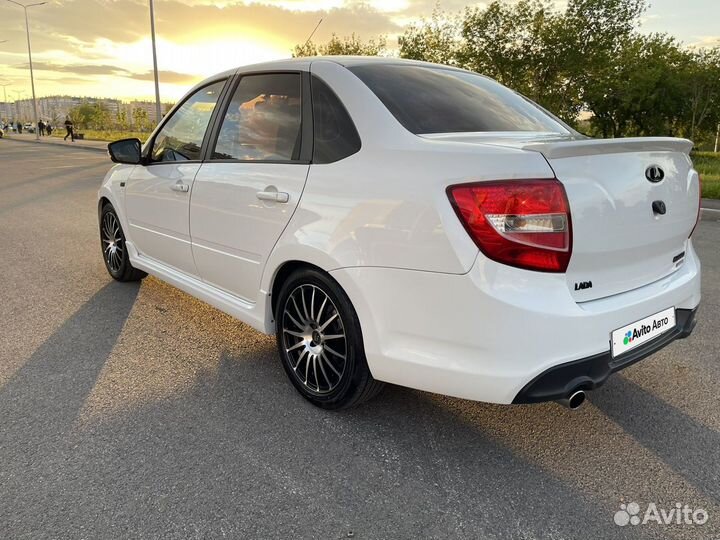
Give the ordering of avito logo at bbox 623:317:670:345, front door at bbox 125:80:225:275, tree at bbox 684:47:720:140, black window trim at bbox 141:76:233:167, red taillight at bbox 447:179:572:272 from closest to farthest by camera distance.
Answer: red taillight at bbox 447:179:572:272 → avito logo at bbox 623:317:670:345 → black window trim at bbox 141:76:233:167 → front door at bbox 125:80:225:275 → tree at bbox 684:47:720:140

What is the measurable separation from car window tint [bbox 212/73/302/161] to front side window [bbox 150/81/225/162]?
25 cm

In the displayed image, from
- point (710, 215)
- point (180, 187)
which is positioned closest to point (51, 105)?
point (710, 215)

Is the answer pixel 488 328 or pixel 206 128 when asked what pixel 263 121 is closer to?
pixel 206 128

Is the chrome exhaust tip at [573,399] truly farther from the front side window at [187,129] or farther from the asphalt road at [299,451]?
the front side window at [187,129]

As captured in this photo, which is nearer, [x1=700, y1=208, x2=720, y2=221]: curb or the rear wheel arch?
the rear wheel arch

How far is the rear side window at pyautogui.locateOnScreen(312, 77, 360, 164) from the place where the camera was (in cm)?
257

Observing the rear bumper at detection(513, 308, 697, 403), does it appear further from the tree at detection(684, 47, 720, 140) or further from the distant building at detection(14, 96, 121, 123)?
the distant building at detection(14, 96, 121, 123)

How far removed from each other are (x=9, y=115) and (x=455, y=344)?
239 m

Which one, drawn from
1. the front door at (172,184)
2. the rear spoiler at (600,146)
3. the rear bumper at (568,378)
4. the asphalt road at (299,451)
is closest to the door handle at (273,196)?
the front door at (172,184)

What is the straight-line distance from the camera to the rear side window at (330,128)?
2.57m

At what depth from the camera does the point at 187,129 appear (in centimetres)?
378

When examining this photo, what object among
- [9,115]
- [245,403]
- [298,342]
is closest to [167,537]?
[245,403]

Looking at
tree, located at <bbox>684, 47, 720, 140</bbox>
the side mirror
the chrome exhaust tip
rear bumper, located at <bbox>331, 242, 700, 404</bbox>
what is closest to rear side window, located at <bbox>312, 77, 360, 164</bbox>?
rear bumper, located at <bbox>331, 242, 700, 404</bbox>

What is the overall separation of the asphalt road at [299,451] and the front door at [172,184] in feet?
2.12
